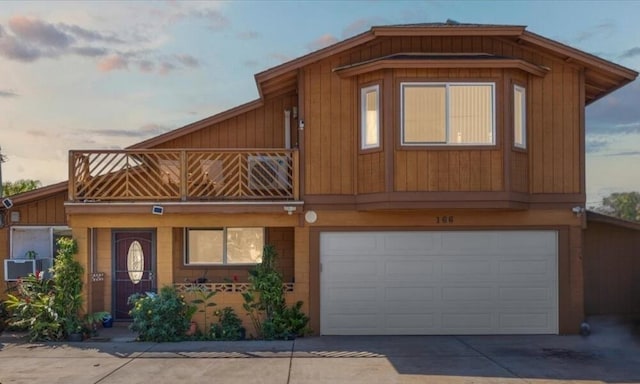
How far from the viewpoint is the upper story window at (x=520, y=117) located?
1223 centimetres

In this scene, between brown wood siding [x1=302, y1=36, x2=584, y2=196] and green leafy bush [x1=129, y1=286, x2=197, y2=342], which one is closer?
green leafy bush [x1=129, y1=286, x2=197, y2=342]

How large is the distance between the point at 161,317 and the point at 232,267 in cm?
239

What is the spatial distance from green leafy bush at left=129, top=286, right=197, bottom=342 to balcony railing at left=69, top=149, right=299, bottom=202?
198 centimetres

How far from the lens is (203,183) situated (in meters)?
12.8

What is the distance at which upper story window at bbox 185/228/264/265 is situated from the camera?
13.9 meters

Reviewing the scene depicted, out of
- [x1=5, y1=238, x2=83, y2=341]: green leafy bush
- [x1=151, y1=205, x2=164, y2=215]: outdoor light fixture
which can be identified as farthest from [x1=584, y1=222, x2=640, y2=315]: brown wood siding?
[x1=5, y1=238, x2=83, y2=341]: green leafy bush

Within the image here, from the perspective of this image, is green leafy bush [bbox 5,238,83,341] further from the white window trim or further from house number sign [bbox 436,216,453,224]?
house number sign [bbox 436,216,453,224]

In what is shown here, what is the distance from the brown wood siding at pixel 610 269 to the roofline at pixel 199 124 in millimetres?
8252

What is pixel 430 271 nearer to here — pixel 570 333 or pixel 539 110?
pixel 570 333

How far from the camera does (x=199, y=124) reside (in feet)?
45.6

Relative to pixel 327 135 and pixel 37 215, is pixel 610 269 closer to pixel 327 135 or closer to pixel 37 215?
pixel 327 135

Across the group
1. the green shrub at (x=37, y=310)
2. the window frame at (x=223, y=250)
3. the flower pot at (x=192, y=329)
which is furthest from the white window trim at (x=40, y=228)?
the flower pot at (x=192, y=329)

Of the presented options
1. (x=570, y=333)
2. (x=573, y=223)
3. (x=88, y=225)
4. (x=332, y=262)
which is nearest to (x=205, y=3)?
(x=88, y=225)

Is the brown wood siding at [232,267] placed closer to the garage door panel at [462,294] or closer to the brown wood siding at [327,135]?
the brown wood siding at [327,135]
